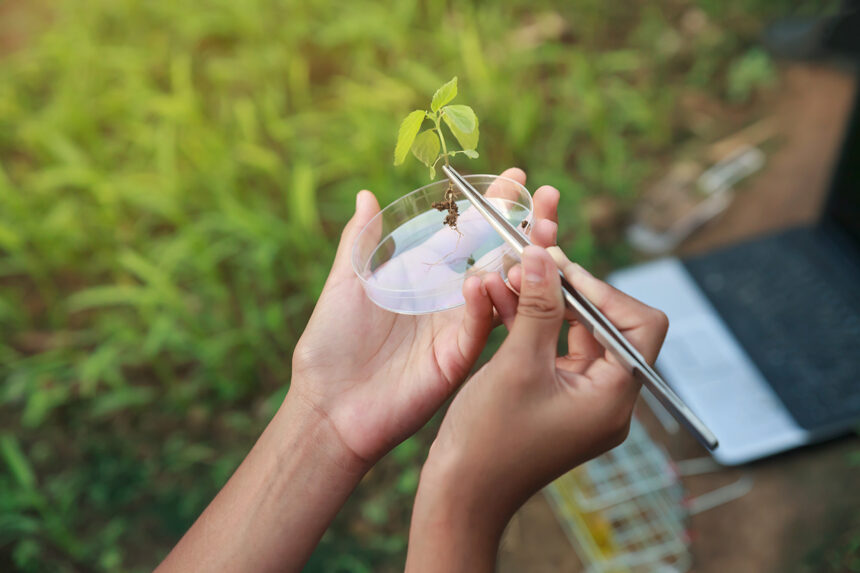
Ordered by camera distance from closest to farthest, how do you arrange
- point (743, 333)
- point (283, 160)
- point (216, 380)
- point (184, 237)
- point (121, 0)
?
point (743, 333), point (216, 380), point (184, 237), point (283, 160), point (121, 0)

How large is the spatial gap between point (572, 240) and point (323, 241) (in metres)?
1.08

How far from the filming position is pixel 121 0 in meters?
3.73

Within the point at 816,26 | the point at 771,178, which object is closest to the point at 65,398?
the point at 771,178

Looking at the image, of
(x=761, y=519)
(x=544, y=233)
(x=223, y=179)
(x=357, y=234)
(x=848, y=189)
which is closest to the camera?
(x=544, y=233)

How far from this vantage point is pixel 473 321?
47.5 inches

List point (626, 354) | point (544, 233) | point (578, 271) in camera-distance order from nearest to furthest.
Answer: point (626, 354), point (578, 271), point (544, 233)

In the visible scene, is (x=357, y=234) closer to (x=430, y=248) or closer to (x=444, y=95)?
(x=430, y=248)

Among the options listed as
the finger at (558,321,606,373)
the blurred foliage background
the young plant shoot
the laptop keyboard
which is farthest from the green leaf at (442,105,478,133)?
the laptop keyboard

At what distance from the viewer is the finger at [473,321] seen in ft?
3.76

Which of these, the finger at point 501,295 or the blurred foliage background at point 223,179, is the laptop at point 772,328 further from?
the finger at point 501,295

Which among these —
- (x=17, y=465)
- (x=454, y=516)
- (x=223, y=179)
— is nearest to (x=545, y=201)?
(x=454, y=516)

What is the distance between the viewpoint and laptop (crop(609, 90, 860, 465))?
2094 mm

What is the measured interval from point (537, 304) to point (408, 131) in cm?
47

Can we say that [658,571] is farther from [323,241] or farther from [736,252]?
[323,241]
